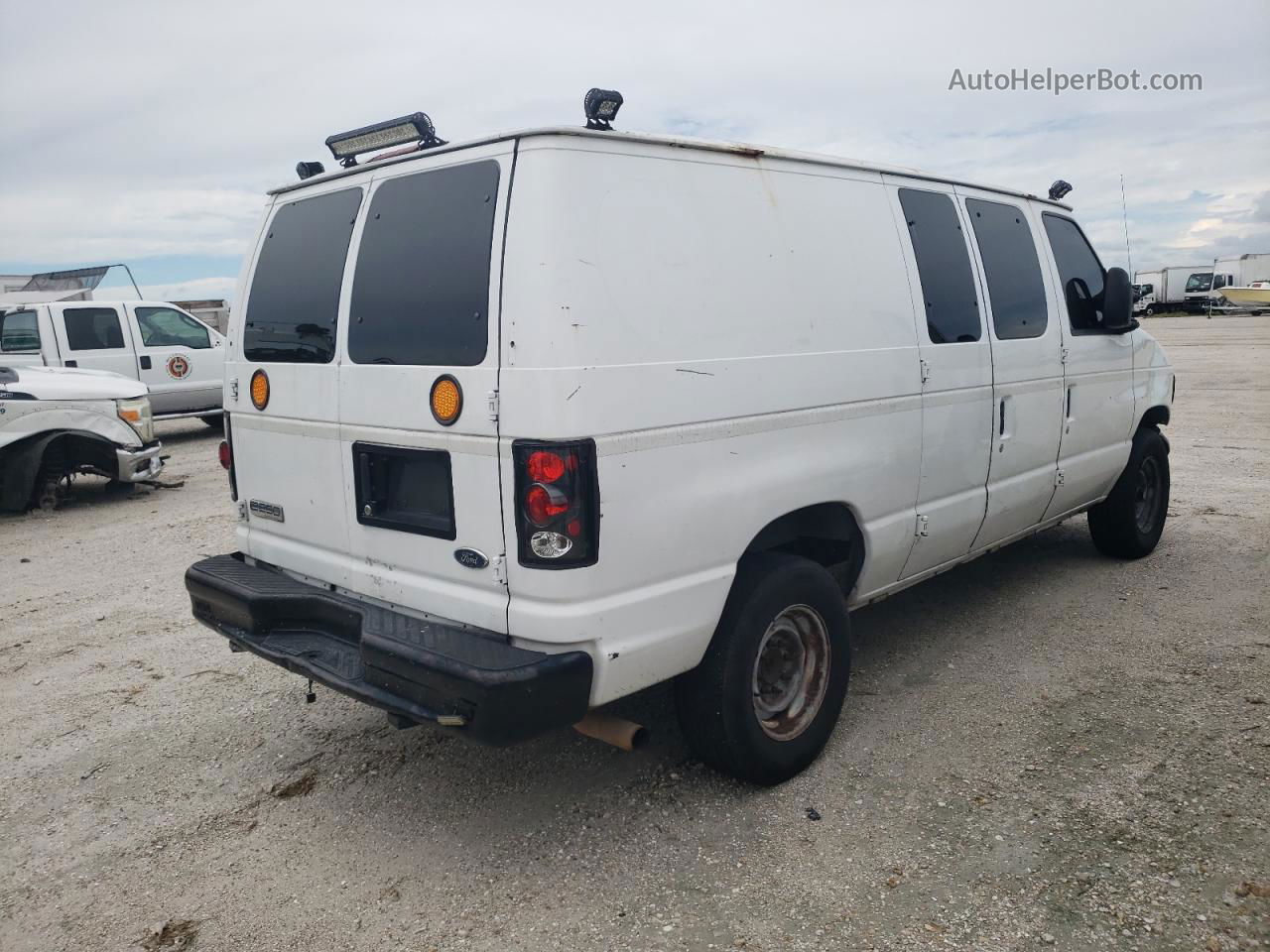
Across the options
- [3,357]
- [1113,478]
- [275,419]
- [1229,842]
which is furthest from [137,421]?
[1229,842]

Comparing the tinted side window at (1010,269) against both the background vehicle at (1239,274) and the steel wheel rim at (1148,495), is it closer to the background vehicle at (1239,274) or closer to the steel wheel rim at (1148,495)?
the steel wheel rim at (1148,495)

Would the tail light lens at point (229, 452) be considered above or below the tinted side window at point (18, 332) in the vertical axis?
below

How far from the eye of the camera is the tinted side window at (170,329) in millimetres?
12867

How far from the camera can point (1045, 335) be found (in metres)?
4.89

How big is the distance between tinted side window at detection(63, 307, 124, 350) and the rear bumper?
10526 millimetres

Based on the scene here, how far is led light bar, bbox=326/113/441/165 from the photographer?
130 inches

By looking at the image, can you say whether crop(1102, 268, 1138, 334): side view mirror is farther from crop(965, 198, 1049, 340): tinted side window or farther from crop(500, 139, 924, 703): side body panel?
crop(500, 139, 924, 703): side body panel

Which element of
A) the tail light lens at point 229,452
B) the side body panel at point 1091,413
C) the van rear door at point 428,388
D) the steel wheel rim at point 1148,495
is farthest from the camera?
the steel wheel rim at point 1148,495

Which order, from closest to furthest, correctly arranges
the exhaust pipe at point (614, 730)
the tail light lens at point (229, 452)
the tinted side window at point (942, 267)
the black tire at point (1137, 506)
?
the exhaust pipe at point (614, 730), the tail light lens at point (229, 452), the tinted side window at point (942, 267), the black tire at point (1137, 506)

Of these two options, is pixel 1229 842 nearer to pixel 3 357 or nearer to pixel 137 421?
pixel 137 421

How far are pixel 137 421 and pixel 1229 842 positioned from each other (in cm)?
896

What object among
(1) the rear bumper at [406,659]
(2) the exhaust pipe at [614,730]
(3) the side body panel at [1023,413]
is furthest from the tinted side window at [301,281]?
(3) the side body panel at [1023,413]

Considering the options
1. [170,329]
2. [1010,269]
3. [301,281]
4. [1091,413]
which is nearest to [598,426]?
[301,281]

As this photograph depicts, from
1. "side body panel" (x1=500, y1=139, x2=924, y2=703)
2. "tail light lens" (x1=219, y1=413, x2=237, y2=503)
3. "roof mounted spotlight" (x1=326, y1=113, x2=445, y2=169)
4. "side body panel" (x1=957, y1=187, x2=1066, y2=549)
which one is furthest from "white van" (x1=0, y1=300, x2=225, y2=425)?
"side body panel" (x1=500, y1=139, x2=924, y2=703)
